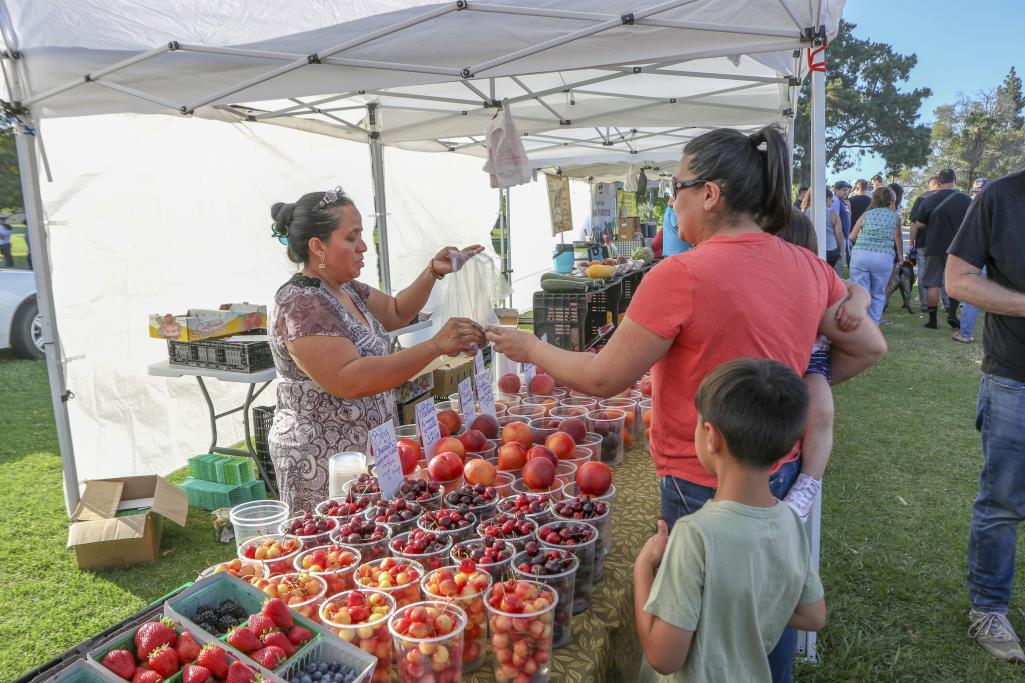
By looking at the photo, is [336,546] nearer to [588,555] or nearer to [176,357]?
[588,555]

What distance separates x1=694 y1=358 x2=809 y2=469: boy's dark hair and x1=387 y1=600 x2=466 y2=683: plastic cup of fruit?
616mm

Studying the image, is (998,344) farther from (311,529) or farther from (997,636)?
(311,529)

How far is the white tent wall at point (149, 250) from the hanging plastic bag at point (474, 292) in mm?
2698

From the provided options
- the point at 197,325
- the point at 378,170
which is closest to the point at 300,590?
the point at 197,325

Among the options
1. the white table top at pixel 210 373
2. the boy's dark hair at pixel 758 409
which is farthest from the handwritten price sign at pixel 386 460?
the white table top at pixel 210 373

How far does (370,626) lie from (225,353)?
3541 mm

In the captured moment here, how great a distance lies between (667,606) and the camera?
1273 mm

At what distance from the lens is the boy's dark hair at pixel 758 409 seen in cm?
127

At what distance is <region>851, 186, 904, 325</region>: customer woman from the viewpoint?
827 centimetres

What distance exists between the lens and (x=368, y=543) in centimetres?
162

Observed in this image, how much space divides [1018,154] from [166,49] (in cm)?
4167

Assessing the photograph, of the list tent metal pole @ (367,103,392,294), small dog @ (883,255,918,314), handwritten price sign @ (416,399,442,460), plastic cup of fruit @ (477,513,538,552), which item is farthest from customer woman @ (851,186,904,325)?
plastic cup of fruit @ (477,513,538,552)

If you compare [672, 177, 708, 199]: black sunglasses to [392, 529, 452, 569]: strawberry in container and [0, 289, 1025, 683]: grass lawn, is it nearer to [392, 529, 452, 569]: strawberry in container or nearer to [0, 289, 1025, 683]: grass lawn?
[392, 529, 452, 569]: strawberry in container

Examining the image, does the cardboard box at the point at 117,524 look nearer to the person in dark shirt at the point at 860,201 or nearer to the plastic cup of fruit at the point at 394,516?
the plastic cup of fruit at the point at 394,516
